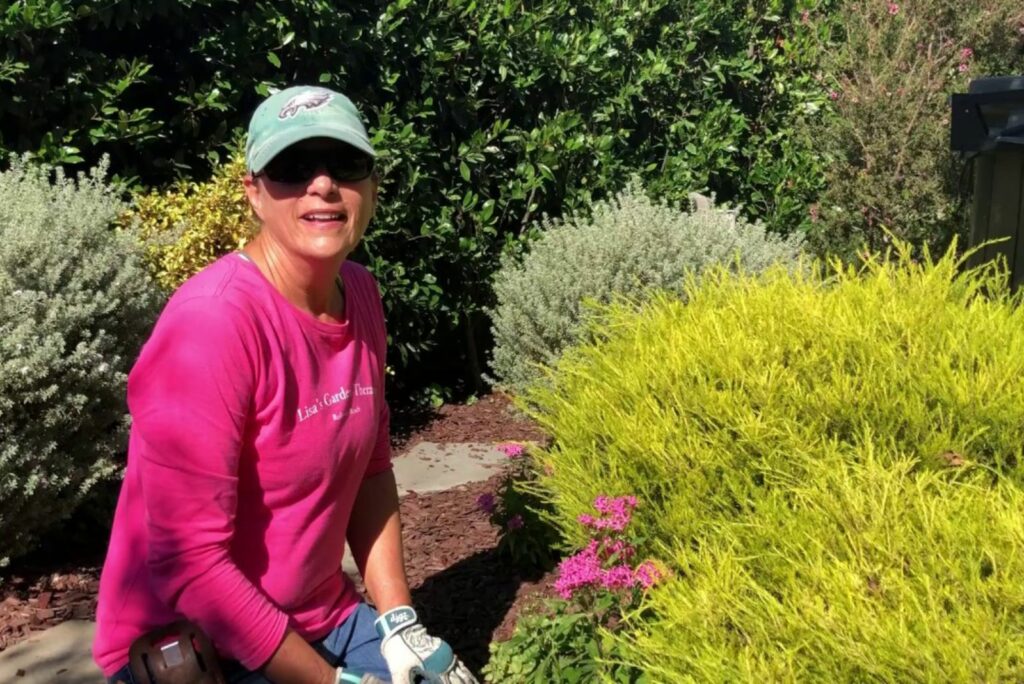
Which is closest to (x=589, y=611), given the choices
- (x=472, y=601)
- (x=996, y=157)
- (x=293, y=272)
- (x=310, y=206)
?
(x=472, y=601)

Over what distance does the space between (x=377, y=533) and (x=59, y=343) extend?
1.70 metres

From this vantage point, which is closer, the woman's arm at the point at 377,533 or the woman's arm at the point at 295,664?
the woman's arm at the point at 295,664

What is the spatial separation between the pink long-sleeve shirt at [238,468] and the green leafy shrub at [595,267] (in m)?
2.81

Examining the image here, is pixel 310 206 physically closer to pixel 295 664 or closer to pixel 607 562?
pixel 295 664

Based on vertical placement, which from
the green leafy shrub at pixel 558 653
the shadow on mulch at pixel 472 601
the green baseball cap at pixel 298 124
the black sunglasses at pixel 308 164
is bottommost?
the shadow on mulch at pixel 472 601

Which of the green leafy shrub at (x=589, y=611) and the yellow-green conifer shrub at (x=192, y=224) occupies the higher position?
the yellow-green conifer shrub at (x=192, y=224)

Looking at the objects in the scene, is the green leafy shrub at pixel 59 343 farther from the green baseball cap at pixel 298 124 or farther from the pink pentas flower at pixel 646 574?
the pink pentas flower at pixel 646 574

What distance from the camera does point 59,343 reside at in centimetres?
376

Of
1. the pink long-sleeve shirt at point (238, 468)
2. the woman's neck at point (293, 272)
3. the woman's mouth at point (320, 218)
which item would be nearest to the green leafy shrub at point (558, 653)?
the pink long-sleeve shirt at point (238, 468)

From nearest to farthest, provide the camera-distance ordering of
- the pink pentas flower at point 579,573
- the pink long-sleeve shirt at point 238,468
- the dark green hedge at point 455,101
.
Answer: the pink long-sleeve shirt at point 238,468
the pink pentas flower at point 579,573
the dark green hedge at point 455,101

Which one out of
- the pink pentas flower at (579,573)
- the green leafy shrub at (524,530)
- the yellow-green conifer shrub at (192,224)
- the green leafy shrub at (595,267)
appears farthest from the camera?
the green leafy shrub at (595,267)

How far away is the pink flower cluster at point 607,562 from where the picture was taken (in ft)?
8.60

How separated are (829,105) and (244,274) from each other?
23.5ft

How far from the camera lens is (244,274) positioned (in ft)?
7.20
